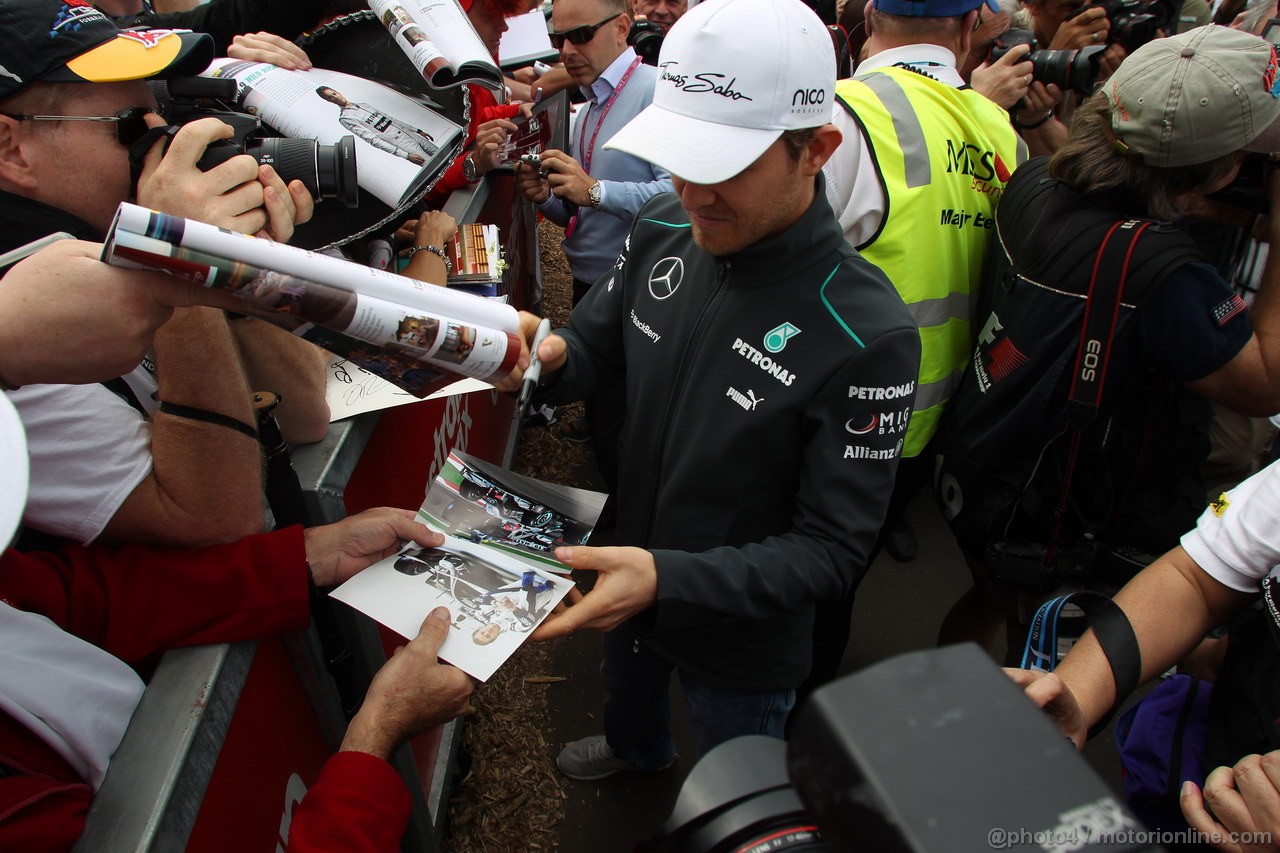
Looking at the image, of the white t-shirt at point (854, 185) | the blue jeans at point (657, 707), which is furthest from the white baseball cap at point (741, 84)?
the blue jeans at point (657, 707)

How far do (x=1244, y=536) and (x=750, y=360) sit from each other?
1.02 m

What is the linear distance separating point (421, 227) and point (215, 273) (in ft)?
5.86

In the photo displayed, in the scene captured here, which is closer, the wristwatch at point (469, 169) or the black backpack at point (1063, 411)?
the black backpack at point (1063, 411)

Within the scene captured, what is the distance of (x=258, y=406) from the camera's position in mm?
1622

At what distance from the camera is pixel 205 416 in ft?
4.89

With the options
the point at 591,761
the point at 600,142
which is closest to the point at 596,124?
the point at 600,142

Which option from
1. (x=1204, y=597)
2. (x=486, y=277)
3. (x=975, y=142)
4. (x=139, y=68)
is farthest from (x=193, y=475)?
(x=975, y=142)

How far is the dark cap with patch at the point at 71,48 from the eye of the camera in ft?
4.83

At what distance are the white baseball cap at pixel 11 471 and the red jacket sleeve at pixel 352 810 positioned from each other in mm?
776

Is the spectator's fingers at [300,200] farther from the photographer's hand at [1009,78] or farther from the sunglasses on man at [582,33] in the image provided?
the photographer's hand at [1009,78]

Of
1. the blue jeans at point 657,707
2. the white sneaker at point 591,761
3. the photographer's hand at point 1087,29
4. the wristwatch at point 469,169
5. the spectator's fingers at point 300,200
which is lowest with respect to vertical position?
the white sneaker at point 591,761

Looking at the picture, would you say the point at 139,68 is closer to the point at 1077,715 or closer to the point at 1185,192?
the point at 1077,715

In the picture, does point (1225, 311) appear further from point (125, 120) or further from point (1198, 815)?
point (125, 120)

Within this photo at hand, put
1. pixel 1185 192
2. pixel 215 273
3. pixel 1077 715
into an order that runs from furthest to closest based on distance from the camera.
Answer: pixel 1185 192 < pixel 1077 715 < pixel 215 273
